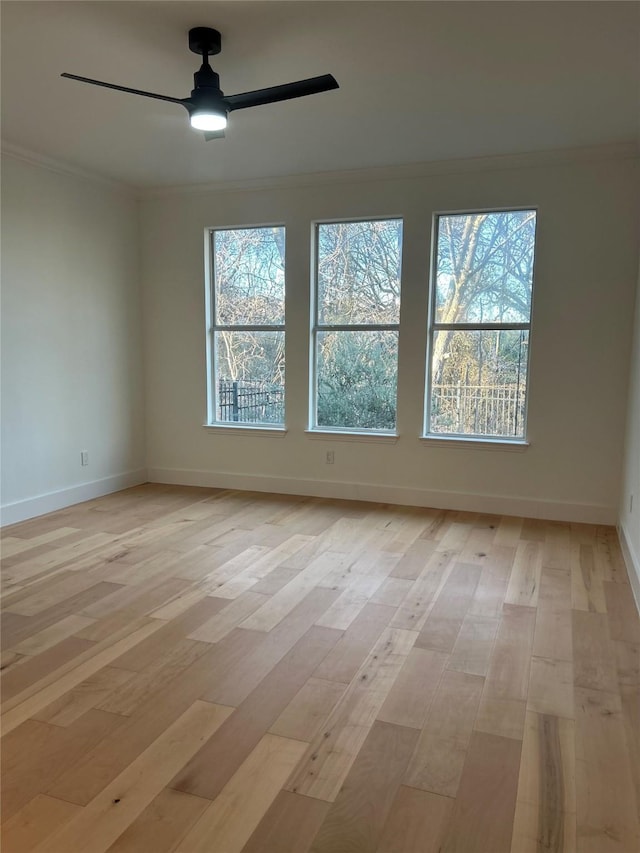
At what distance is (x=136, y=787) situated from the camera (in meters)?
1.75

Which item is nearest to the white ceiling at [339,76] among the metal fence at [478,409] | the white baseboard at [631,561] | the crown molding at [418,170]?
the crown molding at [418,170]

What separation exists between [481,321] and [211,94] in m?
2.77

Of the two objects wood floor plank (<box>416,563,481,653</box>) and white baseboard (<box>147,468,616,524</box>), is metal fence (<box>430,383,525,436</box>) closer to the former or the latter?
white baseboard (<box>147,468,616,524</box>)

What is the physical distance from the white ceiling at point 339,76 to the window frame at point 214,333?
98 cm

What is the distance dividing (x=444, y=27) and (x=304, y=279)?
2685mm

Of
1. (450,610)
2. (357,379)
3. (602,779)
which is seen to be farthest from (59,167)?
(602,779)

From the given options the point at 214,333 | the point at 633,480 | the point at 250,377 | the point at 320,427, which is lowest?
the point at 633,480

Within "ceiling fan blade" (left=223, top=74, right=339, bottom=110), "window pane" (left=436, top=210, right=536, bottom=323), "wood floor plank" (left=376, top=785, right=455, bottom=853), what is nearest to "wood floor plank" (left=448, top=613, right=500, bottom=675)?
"wood floor plank" (left=376, top=785, right=455, bottom=853)

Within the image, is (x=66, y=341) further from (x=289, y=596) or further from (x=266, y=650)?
(x=266, y=650)

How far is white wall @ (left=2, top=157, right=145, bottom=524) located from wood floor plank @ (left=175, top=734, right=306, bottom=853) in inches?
130

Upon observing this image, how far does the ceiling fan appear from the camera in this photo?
2.67 m

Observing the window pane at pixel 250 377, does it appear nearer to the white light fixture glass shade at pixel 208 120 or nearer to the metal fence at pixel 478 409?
the metal fence at pixel 478 409

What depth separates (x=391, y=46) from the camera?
279 cm

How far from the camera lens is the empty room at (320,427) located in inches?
72.6
